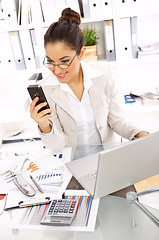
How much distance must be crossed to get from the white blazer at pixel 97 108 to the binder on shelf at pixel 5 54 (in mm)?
872

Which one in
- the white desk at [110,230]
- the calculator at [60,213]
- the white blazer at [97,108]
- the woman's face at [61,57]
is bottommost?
the white desk at [110,230]

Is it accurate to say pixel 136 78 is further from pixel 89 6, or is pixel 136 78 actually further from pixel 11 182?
pixel 11 182

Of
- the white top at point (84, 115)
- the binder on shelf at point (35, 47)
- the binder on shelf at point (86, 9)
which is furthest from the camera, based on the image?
the binder on shelf at point (35, 47)

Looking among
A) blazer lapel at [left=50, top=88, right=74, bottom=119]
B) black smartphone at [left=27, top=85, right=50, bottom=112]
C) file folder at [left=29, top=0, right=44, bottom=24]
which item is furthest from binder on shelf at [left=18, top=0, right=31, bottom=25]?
black smartphone at [left=27, top=85, right=50, bottom=112]

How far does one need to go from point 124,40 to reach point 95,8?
35 cm

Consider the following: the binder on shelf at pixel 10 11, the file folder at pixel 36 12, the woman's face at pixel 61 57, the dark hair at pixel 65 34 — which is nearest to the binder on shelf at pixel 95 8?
the file folder at pixel 36 12

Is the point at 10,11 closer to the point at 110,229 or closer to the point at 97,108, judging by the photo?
the point at 97,108

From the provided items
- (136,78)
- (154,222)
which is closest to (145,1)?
(136,78)

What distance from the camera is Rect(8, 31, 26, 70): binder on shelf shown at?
2158mm

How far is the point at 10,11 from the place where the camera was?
Result: 2070 mm

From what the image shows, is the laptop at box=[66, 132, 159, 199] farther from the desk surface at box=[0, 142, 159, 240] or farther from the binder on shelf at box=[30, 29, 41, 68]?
the binder on shelf at box=[30, 29, 41, 68]

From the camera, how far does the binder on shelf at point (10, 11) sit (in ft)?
6.69

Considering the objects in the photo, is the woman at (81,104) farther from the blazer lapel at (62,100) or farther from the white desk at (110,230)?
the white desk at (110,230)

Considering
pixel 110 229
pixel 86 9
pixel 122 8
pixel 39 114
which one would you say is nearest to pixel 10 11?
pixel 86 9
